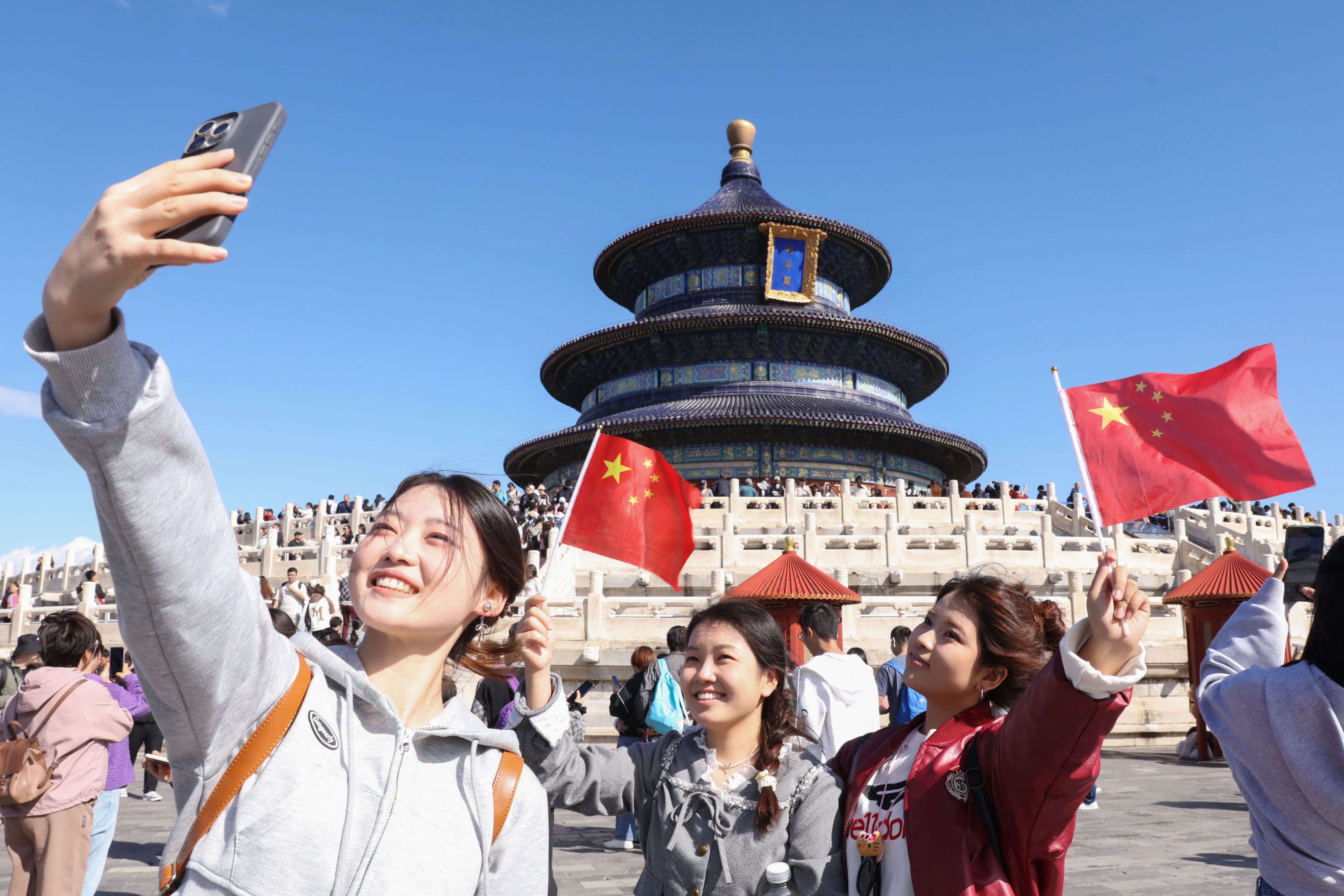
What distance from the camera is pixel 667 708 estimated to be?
6047 millimetres

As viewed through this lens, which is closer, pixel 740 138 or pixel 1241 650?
pixel 1241 650

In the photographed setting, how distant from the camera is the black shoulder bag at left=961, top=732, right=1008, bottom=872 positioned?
214 centimetres

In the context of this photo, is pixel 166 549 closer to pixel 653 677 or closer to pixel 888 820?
pixel 888 820

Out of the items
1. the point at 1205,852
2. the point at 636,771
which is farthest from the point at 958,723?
the point at 1205,852

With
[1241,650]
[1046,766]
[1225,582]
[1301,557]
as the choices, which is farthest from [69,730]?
[1225,582]

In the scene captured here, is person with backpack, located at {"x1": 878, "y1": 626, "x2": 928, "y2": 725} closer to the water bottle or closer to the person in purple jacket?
the water bottle

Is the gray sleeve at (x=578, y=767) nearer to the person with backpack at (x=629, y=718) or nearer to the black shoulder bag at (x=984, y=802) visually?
the black shoulder bag at (x=984, y=802)

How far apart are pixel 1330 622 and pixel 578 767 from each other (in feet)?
5.80

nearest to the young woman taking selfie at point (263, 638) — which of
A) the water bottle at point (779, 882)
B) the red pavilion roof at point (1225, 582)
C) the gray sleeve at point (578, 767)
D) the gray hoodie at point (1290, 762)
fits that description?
the gray sleeve at point (578, 767)

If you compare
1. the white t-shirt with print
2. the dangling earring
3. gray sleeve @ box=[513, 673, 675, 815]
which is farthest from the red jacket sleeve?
the dangling earring

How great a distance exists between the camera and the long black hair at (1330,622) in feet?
7.20

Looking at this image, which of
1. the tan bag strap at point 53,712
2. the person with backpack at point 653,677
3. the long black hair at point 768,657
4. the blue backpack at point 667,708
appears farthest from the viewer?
the person with backpack at point 653,677

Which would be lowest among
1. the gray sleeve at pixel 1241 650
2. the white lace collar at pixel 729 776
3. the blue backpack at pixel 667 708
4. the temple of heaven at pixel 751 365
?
the blue backpack at pixel 667 708

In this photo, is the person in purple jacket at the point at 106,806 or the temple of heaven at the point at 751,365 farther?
the temple of heaven at the point at 751,365
